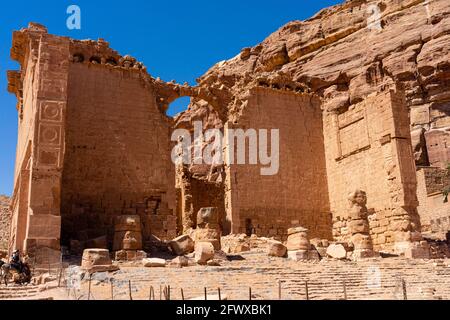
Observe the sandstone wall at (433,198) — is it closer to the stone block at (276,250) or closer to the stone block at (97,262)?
the stone block at (276,250)

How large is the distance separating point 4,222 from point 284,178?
1741 centimetres

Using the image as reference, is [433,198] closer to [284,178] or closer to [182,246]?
[284,178]

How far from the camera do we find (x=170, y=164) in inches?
656

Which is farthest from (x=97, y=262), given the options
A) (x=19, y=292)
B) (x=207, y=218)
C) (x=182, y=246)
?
(x=207, y=218)

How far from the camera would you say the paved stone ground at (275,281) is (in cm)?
874

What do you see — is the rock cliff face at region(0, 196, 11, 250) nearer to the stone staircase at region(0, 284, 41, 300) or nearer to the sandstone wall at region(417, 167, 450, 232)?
the stone staircase at region(0, 284, 41, 300)

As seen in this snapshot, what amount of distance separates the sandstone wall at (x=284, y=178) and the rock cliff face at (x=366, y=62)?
76cm

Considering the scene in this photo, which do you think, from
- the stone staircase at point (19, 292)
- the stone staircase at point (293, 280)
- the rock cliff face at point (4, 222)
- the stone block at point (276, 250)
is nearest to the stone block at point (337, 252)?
the stone staircase at point (293, 280)

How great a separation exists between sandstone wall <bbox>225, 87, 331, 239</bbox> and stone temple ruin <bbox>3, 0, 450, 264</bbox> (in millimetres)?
44

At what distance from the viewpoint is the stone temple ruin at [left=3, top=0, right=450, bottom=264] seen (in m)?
13.2

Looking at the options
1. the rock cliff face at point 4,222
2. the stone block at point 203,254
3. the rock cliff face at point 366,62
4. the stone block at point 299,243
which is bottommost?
the stone block at point 203,254

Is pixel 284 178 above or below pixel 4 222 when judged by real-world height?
above

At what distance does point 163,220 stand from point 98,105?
14.0ft

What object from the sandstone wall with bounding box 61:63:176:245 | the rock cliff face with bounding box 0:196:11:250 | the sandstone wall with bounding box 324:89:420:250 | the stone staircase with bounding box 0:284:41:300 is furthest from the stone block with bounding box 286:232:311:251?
the rock cliff face with bounding box 0:196:11:250
